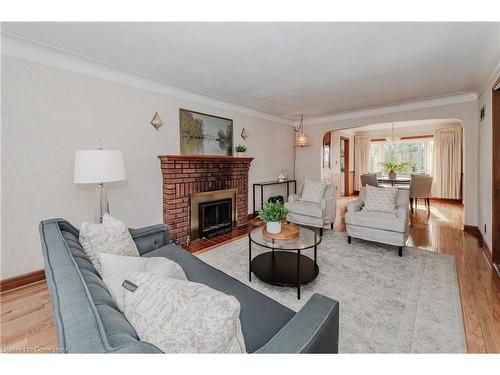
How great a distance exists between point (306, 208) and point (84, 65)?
3.53m

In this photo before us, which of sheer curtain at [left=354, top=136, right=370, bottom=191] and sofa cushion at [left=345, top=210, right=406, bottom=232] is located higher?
sheer curtain at [left=354, top=136, right=370, bottom=191]

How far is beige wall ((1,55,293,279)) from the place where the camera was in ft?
7.16

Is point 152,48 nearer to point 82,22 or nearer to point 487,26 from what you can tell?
point 82,22

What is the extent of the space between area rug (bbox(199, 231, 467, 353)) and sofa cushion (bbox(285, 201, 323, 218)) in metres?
0.59

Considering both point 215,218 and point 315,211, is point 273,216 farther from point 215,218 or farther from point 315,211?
point 215,218

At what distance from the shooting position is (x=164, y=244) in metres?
2.24

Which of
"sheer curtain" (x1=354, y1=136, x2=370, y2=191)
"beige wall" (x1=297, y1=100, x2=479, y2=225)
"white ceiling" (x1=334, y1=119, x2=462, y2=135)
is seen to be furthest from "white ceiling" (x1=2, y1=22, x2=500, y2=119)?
"sheer curtain" (x1=354, y1=136, x2=370, y2=191)

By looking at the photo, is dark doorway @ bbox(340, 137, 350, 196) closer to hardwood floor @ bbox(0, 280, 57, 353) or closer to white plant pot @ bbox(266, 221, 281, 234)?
white plant pot @ bbox(266, 221, 281, 234)

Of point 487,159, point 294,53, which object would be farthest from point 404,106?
point 294,53

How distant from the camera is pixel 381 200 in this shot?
11.2 ft

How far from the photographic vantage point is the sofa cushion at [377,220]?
295 cm

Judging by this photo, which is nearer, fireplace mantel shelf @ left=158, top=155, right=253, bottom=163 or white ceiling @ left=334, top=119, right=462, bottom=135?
fireplace mantel shelf @ left=158, top=155, right=253, bottom=163
